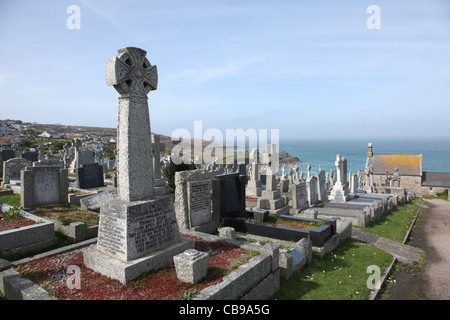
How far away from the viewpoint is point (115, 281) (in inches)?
194

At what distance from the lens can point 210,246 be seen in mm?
6852

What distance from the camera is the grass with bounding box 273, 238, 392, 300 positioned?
601 centimetres

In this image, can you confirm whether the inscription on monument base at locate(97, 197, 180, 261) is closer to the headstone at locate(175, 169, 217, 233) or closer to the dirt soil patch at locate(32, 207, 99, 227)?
the headstone at locate(175, 169, 217, 233)

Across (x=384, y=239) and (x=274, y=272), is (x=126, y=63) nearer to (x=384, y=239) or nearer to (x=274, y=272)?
(x=274, y=272)

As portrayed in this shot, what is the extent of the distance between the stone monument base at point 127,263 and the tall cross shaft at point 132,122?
1.16 metres

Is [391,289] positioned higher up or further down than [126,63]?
further down

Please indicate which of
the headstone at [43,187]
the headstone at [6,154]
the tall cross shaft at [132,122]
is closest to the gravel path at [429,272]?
the tall cross shaft at [132,122]

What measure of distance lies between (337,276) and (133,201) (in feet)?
17.6

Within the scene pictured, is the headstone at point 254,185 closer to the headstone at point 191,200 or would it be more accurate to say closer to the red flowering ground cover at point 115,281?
the headstone at point 191,200

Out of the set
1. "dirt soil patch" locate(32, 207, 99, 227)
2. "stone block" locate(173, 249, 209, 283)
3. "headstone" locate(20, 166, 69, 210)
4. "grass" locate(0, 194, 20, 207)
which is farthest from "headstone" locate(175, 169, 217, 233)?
"grass" locate(0, 194, 20, 207)

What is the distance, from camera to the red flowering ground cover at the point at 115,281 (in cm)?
449

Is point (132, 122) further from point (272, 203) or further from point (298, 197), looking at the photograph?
point (298, 197)
